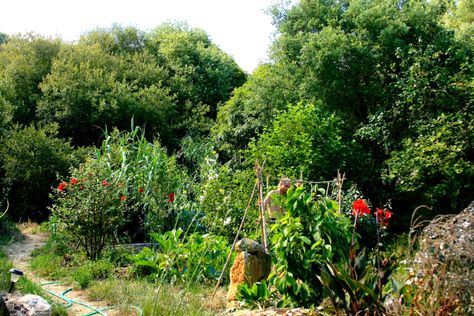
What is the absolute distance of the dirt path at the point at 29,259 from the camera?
17.9 feet

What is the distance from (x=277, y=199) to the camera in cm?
611

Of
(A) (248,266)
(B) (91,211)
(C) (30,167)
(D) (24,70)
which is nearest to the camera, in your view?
(A) (248,266)

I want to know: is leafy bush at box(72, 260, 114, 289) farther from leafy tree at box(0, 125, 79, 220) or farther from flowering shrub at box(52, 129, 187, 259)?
leafy tree at box(0, 125, 79, 220)

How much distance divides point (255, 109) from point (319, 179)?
3.68 m

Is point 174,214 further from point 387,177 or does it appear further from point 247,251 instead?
point 387,177

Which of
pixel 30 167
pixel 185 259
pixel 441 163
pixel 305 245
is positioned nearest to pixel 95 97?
pixel 30 167

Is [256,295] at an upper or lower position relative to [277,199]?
lower

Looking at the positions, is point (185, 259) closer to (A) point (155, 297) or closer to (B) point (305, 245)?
(A) point (155, 297)

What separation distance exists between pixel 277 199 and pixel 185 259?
159 centimetres

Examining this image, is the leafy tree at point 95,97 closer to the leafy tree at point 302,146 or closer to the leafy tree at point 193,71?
the leafy tree at point 193,71

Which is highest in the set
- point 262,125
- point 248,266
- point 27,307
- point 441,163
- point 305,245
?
point 262,125

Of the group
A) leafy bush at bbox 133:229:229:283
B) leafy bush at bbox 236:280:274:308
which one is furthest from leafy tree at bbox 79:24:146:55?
leafy bush at bbox 236:280:274:308

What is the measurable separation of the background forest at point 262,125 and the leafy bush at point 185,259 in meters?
0.82

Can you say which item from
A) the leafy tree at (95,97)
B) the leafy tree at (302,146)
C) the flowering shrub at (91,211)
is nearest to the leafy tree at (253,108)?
the leafy tree at (302,146)
